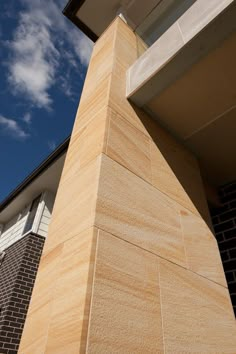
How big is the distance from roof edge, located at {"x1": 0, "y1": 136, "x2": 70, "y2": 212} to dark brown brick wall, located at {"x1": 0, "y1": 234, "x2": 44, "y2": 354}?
4.88 ft

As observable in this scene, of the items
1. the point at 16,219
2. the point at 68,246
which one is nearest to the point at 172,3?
the point at 68,246

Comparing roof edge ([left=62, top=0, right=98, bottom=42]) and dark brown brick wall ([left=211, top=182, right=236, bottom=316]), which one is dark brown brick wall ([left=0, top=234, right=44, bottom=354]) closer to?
dark brown brick wall ([left=211, top=182, right=236, bottom=316])

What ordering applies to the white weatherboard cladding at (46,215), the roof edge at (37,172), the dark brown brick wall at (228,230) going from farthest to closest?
1. the white weatherboard cladding at (46,215)
2. the roof edge at (37,172)
3. the dark brown brick wall at (228,230)

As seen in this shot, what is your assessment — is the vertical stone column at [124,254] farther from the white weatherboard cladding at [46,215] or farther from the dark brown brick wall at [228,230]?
the white weatherboard cladding at [46,215]

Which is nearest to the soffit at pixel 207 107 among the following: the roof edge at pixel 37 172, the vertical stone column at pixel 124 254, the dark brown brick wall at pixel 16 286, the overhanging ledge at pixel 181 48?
the overhanging ledge at pixel 181 48

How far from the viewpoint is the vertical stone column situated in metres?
1.15

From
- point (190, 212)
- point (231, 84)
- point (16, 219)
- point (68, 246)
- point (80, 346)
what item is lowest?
point (80, 346)

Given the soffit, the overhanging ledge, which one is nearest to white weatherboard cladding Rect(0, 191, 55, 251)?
the soffit

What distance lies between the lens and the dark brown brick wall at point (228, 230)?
103 inches

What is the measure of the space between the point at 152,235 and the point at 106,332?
26.3 inches

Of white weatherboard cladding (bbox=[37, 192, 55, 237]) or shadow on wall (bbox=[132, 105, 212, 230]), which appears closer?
shadow on wall (bbox=[132, 105, 212, 230])

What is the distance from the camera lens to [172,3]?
371 centimetres

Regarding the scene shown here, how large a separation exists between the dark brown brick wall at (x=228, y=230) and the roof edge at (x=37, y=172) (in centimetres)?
365

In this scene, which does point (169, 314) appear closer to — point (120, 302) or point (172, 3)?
point (120, 302)
